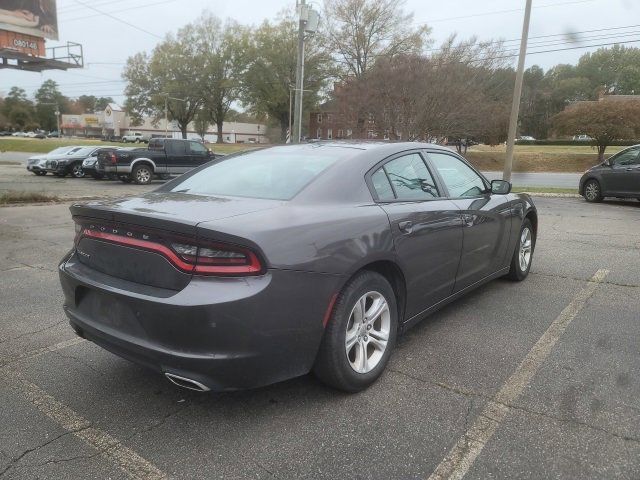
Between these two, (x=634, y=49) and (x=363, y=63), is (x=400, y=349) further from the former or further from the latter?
(x=634, y=49)

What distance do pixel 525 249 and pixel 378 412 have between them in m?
3.46

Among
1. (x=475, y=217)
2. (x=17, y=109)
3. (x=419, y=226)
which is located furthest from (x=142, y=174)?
(x=17, y=109)

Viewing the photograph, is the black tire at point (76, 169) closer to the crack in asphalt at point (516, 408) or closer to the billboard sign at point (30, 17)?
the billboard sign at point (30, 17)

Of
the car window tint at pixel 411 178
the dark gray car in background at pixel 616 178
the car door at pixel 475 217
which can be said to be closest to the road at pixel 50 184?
the dark gray car in background at pixel 616 178

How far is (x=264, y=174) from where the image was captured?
342cm

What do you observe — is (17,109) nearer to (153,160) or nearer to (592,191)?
(153,160)

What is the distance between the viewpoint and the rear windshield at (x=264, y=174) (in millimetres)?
3146

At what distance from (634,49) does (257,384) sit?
111795 mm

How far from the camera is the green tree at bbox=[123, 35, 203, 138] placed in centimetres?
6681

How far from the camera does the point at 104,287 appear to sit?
2680mm

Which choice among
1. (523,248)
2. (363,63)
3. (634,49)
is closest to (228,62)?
(363,63)

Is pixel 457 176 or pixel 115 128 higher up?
pixel 115 128

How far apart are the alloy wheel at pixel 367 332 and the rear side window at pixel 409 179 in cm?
71

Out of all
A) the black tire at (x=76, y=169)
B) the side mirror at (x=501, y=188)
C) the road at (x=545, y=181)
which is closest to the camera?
the side mirror at (x=501, y=188)
